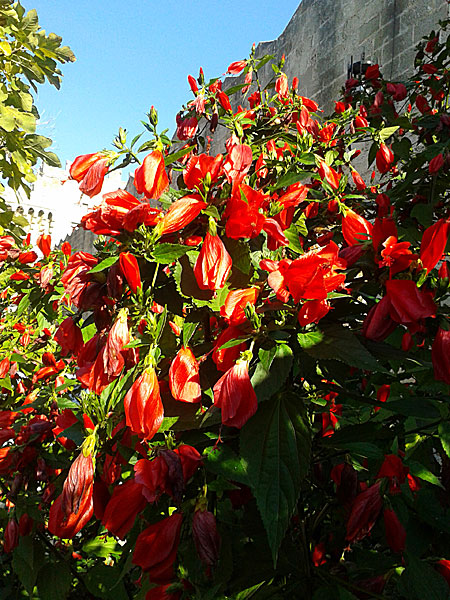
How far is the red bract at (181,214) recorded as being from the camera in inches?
24.8

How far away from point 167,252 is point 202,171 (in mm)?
158

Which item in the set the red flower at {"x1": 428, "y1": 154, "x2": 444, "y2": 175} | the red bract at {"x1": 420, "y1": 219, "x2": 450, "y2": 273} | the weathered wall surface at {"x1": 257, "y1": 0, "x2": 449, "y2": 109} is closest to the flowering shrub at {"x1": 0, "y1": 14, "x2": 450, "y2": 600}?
the red bract at {"x1": 420, "y1": 219, "x2": 450, "y2": 273}

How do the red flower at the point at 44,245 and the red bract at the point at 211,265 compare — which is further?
the red flower at the point at 44,245

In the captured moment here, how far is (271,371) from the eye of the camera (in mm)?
599

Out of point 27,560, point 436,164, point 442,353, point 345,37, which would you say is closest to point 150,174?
point 442,353

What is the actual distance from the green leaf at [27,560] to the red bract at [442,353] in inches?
Answer: 32.7

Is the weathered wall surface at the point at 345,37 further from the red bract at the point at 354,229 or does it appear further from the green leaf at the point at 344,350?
the green leaf at the point at 344,350

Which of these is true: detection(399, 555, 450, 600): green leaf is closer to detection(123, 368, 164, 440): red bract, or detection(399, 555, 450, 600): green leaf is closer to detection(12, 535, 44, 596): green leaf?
detection(123, 368, 164, 440): red bract

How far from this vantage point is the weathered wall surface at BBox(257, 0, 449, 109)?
2.79 metres

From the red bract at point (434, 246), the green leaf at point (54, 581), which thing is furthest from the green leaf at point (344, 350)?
the green leaf at point (54, 581)

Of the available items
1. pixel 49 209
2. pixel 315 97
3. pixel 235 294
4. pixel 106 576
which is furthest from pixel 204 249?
pixel 49 209

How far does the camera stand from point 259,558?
28.1 inches

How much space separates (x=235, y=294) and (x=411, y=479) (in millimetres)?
527

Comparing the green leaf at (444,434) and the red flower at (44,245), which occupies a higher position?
the red flower at (44,245)
